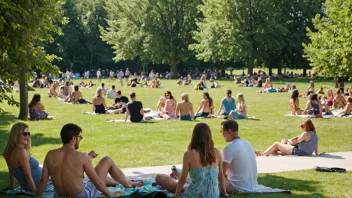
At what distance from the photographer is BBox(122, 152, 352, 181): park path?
10525 millimetres

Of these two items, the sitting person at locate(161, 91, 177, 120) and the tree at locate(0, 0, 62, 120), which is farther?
the sitting person at locate(161, 91, 177, 120)

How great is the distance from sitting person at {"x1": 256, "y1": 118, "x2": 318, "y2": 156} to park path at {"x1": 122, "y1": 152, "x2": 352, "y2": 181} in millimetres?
233

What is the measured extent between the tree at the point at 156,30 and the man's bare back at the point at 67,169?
61.2 meters

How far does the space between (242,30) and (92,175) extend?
187ft

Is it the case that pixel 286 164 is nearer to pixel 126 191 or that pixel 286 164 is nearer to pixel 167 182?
pixel 167 182

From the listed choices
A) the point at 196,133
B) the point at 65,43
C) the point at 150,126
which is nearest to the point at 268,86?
the point at 150,126

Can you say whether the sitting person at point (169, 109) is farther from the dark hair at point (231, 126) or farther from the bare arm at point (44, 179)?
the bare arm at point (44, 179)

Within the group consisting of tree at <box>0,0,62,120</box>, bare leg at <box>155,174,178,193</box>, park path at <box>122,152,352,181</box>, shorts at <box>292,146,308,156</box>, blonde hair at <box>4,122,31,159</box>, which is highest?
tree at <box>0,0,62,120</box>

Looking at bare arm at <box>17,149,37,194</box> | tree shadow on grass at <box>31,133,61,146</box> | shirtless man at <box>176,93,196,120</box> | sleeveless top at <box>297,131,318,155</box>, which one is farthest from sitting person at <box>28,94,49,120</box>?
bare arm at <box>17,149,37,194</box>

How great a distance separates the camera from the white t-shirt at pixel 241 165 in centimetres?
840

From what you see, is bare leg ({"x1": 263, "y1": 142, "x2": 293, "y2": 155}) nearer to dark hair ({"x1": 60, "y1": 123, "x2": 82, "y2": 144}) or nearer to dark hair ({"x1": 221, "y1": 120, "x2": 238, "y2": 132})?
dark hair ({"x1": 221, "y1": 120, "x2": 238, "y2": 132})

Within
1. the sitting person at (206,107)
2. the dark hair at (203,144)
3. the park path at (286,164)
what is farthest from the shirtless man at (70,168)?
the sitting person at (206,107)

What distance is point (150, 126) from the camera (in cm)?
1845

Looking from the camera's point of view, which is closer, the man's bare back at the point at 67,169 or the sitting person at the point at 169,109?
the man's bare back at the point at 67,169
